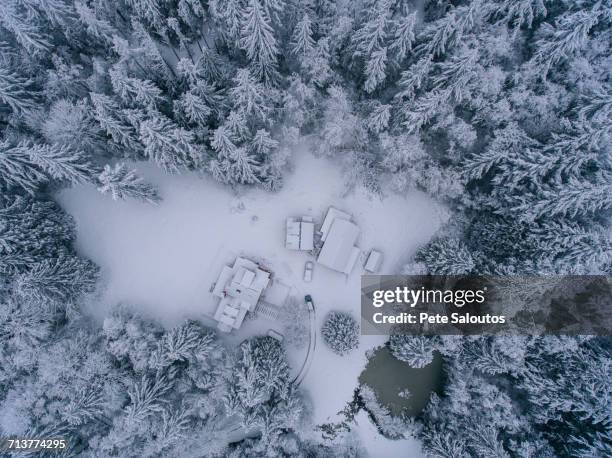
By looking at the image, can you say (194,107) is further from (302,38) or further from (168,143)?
(302,38)

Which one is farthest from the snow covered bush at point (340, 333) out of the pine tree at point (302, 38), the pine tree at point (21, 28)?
the pine tree at point (21, 28)

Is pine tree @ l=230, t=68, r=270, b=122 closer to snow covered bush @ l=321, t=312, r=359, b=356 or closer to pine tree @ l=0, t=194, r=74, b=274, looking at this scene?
snow covered bush @ l=321, t=312, r=359, b=356

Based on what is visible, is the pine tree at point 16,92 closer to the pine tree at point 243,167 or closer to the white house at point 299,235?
the pine tree at point 243,167

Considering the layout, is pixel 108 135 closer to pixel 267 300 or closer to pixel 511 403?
pixel 267 300

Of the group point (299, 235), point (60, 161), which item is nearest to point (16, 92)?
point (60, 161)

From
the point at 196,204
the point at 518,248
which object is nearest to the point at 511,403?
the point at 518,248

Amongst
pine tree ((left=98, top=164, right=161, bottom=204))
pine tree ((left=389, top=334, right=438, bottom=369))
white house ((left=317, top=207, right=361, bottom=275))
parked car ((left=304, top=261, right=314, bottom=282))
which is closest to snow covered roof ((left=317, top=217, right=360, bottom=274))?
white house ((left=317, top=207, right=361, bottom=275))
